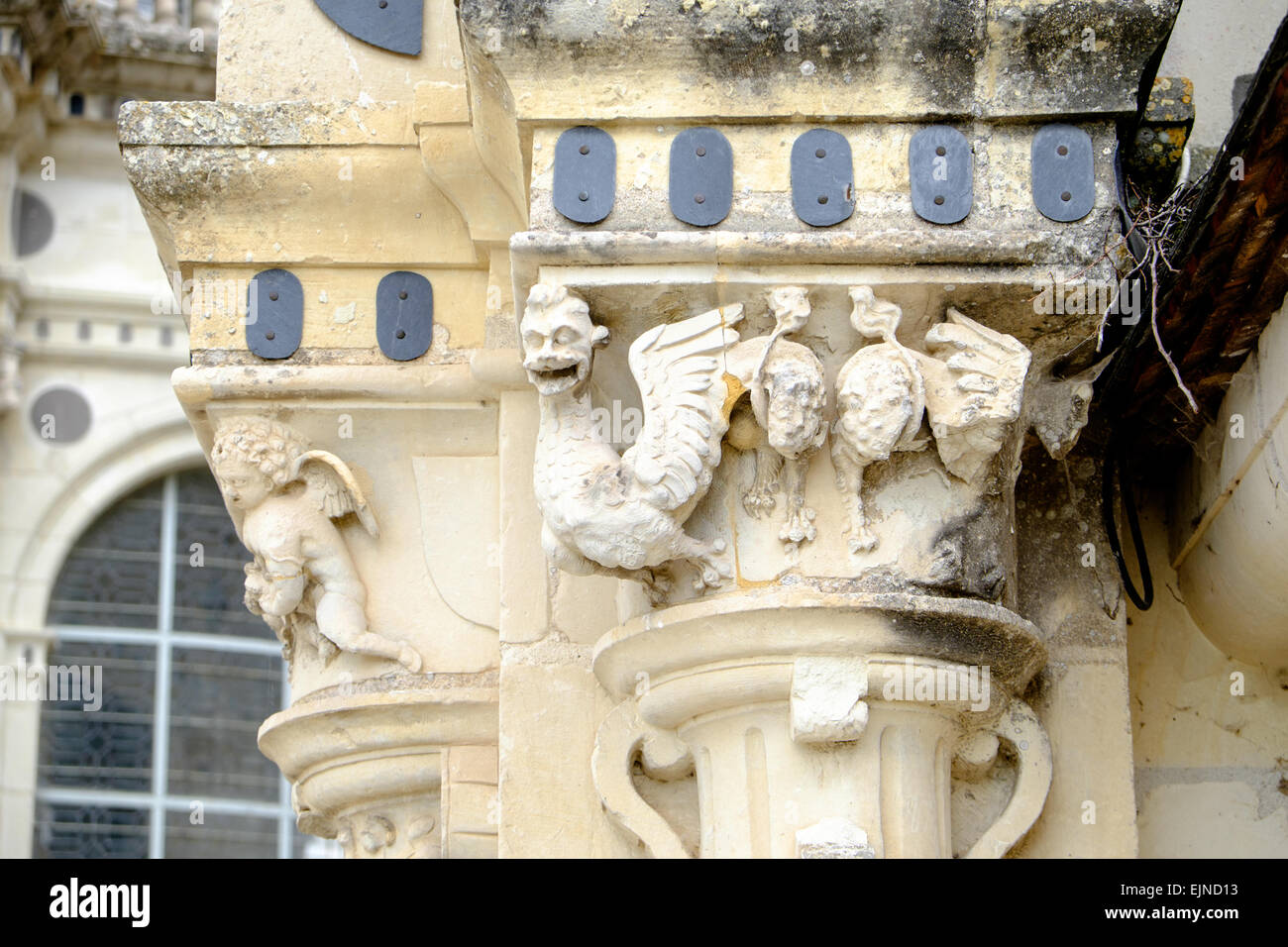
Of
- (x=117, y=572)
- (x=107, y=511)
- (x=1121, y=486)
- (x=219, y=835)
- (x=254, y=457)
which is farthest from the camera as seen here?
(x=107, y=511)

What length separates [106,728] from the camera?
1026cm

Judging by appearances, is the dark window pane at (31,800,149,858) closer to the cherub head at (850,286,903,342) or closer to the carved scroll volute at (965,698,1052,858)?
the carved scroll volute at (965,698,1052,858)

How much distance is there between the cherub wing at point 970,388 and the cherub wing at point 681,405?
29 centimetres

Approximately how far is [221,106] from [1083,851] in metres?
1.82

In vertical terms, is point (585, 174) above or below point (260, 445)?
above

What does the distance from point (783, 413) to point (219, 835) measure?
748 centimetres

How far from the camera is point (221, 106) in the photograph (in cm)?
377

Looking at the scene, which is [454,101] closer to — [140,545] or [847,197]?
[847,197]

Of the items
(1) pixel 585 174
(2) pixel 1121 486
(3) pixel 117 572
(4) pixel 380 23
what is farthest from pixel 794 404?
(3) pixel 117 572

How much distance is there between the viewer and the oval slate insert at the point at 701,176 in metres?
3.18

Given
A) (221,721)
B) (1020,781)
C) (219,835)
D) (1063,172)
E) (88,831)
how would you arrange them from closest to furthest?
(1063,172), (1020,781), (88,831), (219,835), (221,721)

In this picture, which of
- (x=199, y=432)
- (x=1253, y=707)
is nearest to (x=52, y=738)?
(x=199, y=432)

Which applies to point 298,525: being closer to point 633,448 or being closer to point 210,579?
point 633,448

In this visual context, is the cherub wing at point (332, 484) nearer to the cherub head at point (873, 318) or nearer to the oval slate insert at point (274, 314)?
the oval slate insert at point (274, 314)
